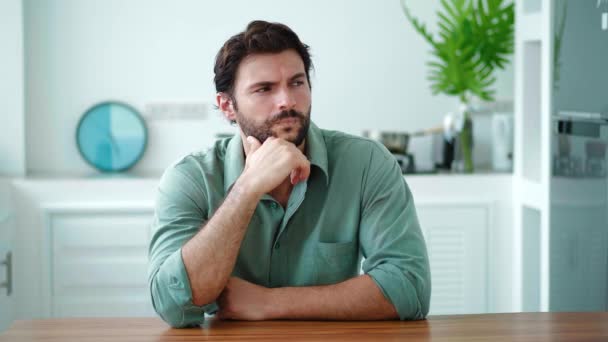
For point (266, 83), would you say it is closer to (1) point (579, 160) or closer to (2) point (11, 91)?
(1) point (579, 160)

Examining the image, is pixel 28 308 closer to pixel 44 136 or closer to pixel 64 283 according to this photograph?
pixel 64 283

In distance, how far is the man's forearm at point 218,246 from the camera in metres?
1.94

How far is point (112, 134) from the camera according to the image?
4070 mm

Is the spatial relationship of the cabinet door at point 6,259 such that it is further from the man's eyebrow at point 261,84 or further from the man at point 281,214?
the man's eyebrow at point 261,84

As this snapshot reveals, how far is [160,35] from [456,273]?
1.65 meters

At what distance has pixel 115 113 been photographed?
4070 millimetres

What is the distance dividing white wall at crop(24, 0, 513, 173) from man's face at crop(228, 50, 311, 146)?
196cm

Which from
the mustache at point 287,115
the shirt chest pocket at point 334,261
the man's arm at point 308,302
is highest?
the mustache at point 287,115

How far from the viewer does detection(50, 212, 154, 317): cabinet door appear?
3.75 m

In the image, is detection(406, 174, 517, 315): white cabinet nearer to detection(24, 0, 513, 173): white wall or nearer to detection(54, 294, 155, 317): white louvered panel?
detection(24, 0, 513, 173): white wall

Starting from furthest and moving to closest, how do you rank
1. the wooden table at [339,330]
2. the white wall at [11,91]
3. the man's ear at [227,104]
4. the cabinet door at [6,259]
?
the white wall at [11,91]
the cabinet door at [6,259]
the man's ear at [227,104]
the wooden table at [339,330]

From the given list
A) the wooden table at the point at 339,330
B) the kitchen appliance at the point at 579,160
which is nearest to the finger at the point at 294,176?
the wooden table at the point at 339,330

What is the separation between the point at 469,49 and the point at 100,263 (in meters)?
1.78

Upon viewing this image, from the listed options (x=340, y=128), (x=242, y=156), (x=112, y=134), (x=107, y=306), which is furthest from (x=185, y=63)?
(x=242, y=156)
